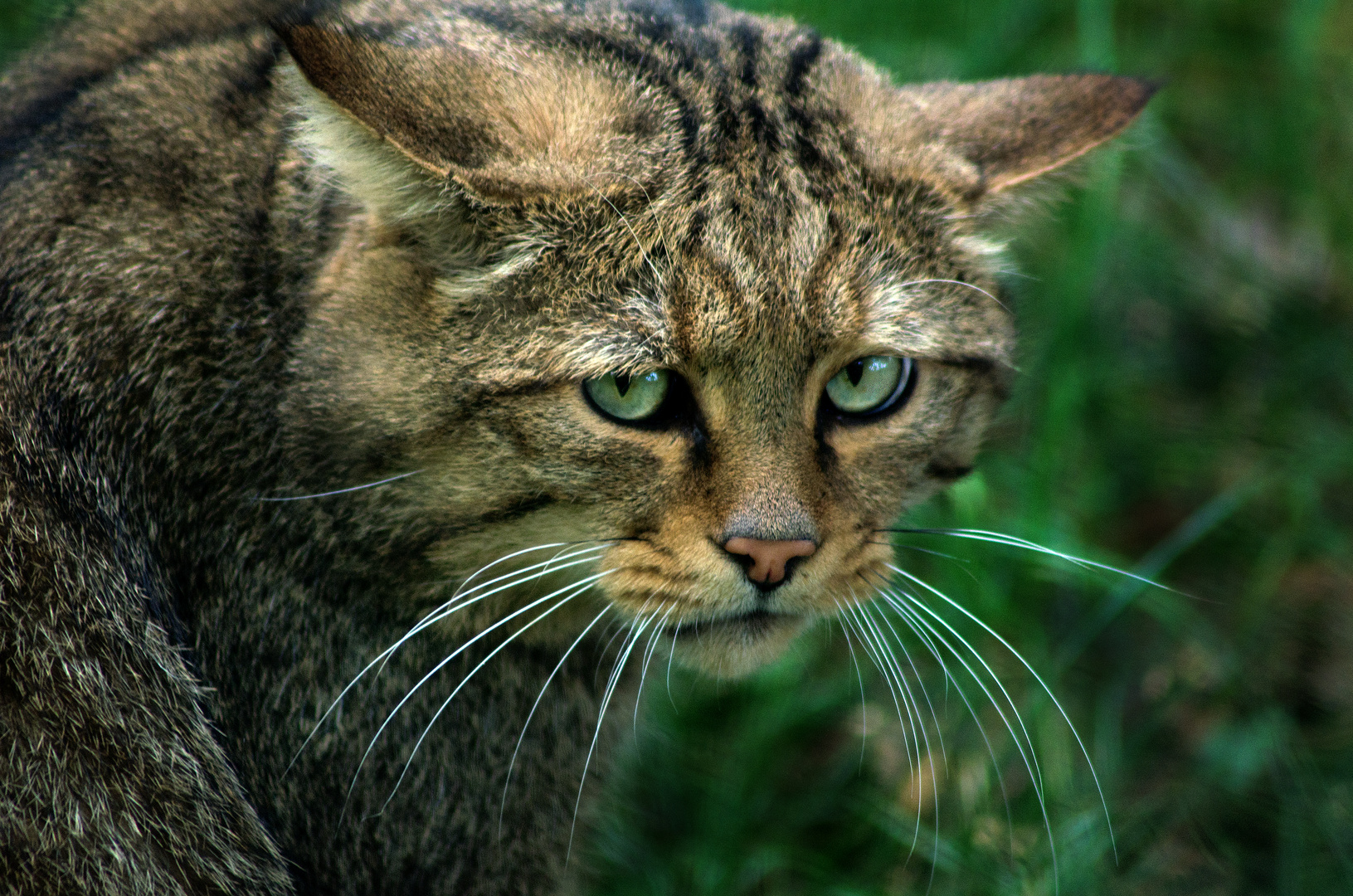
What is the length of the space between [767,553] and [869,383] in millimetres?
378

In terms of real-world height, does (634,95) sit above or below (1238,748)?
above

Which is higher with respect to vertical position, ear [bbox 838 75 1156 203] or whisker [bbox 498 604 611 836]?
ear [bbox 838 75 1156 203]

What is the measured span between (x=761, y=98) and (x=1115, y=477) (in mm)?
2033

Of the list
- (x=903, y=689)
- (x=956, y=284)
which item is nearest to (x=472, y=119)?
(x=956, y=284)

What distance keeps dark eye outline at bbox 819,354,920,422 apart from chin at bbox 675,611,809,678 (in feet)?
1.20

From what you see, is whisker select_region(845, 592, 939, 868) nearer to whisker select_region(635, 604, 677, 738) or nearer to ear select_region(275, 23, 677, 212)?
whisker select_region(635, 604, 677, 738)

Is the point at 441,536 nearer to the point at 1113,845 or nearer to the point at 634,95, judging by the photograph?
the point at 634,95

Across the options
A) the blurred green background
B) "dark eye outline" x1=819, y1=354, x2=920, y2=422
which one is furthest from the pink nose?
the blurred green background

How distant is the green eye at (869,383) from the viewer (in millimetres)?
2160

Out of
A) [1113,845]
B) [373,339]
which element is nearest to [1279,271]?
[1113,845]

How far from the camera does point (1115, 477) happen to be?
374 cm

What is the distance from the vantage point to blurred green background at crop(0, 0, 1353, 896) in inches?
110

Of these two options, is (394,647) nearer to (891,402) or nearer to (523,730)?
(523,730)

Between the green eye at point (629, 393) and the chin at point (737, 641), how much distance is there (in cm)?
39
